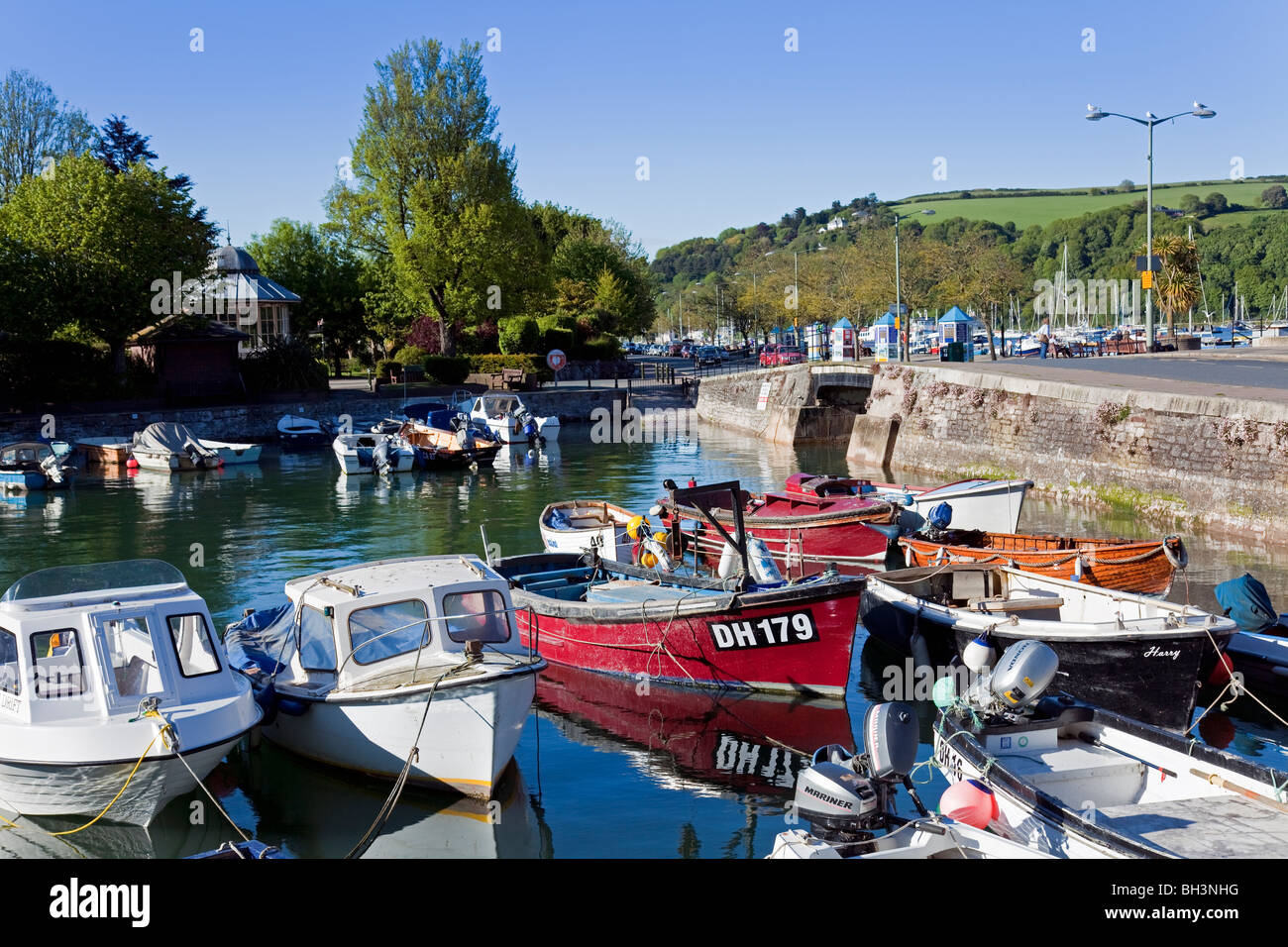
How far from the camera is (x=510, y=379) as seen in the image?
204ft

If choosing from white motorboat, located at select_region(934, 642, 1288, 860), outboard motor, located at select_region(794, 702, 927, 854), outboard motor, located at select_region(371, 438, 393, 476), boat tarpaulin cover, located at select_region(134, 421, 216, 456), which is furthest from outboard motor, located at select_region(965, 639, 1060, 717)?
boat tarpaulin cover, located at select_region(134, 421, 216, 456)

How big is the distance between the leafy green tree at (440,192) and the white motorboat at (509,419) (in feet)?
39.3

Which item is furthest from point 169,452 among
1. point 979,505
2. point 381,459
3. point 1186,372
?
point 1186,372

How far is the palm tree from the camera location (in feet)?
191

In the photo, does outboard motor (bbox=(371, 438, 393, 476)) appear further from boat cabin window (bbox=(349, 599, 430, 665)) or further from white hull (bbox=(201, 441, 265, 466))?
boat cabin window (bbox=(349, 599, 430, 665))

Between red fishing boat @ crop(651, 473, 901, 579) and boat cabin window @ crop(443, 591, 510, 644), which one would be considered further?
red fishing boat @ crop(651, 473, 901, 579)

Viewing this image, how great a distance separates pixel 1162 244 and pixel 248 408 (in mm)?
47082

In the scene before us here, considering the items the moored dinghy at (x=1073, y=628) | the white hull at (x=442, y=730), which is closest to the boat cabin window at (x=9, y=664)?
the white hull at (x=442, y=730)

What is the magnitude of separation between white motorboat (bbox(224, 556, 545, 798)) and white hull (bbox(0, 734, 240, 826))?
54.8 inches

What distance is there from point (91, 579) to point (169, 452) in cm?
3303

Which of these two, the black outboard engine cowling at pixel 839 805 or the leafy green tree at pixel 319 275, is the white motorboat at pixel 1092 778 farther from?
the leafy green tree at pixel 319 275

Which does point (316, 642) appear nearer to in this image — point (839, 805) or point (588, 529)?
point (839, 805)

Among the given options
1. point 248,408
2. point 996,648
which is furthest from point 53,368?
point 996,648
